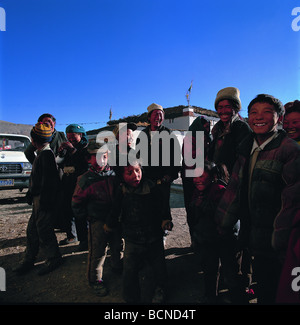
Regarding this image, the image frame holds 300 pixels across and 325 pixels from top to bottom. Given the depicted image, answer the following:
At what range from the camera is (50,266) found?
258cm

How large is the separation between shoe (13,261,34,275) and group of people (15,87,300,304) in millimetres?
12

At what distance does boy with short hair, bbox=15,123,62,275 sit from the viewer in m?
2.46

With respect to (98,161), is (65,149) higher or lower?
higher

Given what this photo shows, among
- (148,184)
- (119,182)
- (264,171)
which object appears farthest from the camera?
(119,182)

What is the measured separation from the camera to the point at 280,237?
1.25 meters

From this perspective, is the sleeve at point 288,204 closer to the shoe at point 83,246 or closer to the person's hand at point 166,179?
the person's hand at point 166,179

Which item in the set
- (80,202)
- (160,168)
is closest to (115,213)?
(80,202)

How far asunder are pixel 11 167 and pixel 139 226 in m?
7.02

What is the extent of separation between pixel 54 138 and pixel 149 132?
1595 millimetres

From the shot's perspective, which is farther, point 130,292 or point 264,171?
point 130,292

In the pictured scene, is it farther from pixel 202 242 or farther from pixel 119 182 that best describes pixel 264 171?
pixel 119 182

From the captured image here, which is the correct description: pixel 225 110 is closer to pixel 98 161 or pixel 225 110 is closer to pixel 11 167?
pixel 98 161

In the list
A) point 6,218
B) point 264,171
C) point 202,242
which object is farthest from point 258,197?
point 6,218

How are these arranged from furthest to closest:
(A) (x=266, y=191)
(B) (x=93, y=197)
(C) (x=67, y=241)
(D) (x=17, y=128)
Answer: (D) (x=17, y=128), (C) (x=67, y=241), (B) (x=93, y=197), (A) (x=266, y=191)
